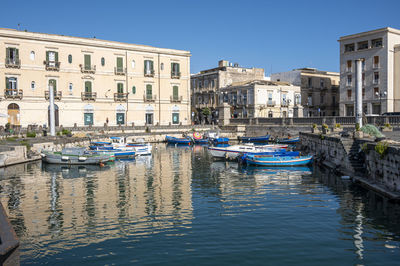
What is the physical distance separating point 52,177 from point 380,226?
65.9ft

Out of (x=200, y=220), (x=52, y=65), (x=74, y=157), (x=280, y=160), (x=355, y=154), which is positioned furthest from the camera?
(x=52, y=65)

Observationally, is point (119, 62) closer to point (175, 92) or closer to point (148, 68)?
point (148, 68)

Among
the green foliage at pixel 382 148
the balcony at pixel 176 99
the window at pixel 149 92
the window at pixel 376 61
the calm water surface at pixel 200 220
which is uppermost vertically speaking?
the window at pixel 376 61

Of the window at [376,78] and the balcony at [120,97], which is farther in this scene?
the window at [376,78]

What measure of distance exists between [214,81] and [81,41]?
30.2m

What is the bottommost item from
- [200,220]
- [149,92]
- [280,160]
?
[200,220]

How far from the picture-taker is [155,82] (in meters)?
56.9

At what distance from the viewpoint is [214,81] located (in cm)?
7375

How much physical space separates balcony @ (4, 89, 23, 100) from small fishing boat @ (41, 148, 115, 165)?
1853 centimetres

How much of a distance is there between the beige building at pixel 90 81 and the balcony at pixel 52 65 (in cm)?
4

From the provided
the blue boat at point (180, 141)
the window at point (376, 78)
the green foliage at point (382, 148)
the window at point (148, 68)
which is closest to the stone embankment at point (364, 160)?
the green foliage at point (382, 148)

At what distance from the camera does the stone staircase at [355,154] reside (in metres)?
21.6

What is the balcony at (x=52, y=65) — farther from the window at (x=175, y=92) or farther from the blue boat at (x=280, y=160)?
the blue boat at (x=280, y=160)

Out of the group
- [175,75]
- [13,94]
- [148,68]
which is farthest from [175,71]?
[13,94]
